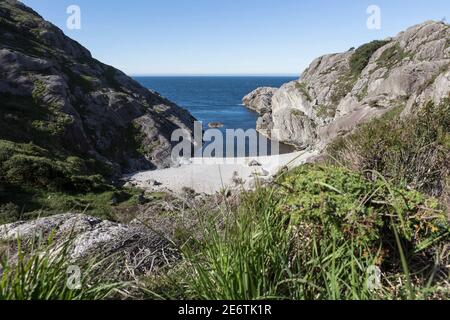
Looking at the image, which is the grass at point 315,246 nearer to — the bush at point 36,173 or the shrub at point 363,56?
the bush at point 36,173

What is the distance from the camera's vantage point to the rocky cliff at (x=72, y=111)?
38.2 m

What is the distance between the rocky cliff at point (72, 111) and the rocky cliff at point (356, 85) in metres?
19.4

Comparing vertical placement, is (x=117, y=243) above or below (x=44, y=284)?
below

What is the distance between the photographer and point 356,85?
48.0 metres

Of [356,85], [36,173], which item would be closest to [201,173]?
[36,173]

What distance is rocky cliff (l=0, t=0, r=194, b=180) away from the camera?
38.2 meters

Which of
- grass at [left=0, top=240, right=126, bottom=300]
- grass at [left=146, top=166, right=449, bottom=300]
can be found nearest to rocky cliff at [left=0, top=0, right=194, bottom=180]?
grass at [left=0, top=240, right=126, bottom=300]

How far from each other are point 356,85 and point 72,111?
38131 mm

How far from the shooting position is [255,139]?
2447 inches

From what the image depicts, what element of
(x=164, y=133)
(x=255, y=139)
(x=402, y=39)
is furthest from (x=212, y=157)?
(x=402, y=39)

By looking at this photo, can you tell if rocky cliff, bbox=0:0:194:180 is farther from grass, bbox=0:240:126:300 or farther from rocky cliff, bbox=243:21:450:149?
grass, bbox=0:240:126:300

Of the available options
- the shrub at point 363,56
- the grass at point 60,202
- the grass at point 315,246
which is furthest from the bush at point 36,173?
the shrub at point 363,56

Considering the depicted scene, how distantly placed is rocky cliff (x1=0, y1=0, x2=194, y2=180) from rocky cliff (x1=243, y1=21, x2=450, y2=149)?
19361 mm

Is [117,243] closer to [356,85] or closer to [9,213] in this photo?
[9,213]
